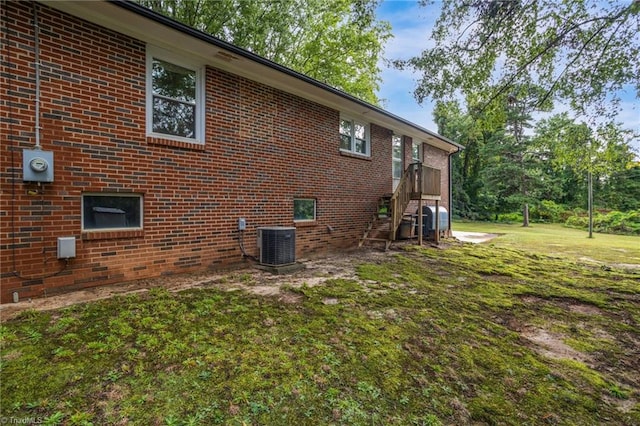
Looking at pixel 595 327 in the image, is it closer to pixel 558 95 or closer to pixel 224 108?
pixel 558 95

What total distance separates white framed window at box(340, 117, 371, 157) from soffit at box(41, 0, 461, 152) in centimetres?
45

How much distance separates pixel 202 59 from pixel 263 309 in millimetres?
4816

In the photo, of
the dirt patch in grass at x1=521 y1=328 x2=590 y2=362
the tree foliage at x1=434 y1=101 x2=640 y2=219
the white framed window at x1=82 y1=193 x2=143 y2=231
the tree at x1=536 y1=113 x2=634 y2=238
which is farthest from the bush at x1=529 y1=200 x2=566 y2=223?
the white framed window at x1=82 y1=193 x2=143 y2=231

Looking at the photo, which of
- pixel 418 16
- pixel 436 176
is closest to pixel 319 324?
pixel 418 16

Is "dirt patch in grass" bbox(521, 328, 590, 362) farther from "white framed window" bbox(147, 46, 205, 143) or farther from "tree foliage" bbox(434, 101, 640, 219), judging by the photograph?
"tree foliage" bbox(434, 101, 640, 219)

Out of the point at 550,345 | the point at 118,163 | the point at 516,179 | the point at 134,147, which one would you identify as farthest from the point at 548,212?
the point at 118,163

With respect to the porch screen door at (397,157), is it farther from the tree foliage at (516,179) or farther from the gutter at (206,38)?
the tree foliage at (516,179)

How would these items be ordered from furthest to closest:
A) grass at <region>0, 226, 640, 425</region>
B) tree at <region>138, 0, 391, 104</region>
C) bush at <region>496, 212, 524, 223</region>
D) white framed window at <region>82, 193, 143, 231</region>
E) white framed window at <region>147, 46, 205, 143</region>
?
bush at <region>496, 212, 524, 223</region>, tree at <region>138, 0, 391, 104</region>, white framed window at <region>147, 46, 205, 143</region>, white framed window at <region>82, 193, 143, 231</region>, grass at <region>0, 226, 640, 425</region>

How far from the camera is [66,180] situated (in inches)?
169

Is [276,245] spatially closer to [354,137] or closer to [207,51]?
[207,51]

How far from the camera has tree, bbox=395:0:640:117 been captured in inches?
237

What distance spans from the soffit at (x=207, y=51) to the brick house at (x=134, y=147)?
0.03 metres

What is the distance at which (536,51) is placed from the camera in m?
6.70

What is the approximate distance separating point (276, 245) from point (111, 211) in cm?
291
